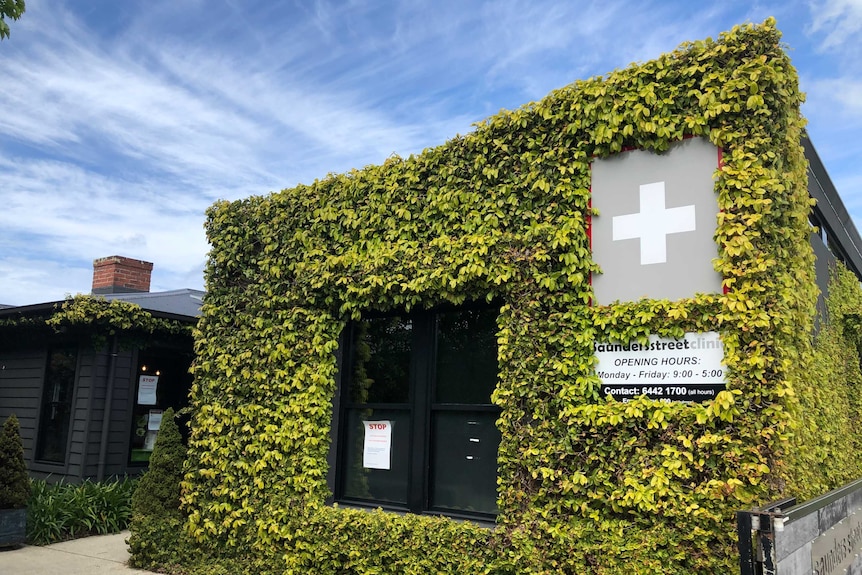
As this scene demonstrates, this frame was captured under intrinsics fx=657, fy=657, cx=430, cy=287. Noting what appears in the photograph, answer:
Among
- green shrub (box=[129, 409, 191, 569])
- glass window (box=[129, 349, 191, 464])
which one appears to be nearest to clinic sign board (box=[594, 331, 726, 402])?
green shrub (box=[129, 409, 191, 569])

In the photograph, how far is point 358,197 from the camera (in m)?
7.04

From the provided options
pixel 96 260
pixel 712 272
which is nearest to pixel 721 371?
pixel 712 272

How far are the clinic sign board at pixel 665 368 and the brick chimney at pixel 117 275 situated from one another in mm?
13127

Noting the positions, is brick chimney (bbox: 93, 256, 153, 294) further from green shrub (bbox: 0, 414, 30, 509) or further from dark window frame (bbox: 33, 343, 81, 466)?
green shrub (bbox: 0, 414, 30, 509)

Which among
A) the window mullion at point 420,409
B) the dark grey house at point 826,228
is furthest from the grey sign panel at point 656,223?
the dark grey house at point 826,228

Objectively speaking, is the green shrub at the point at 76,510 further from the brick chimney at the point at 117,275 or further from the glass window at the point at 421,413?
the brick chimney at the point at 117,275

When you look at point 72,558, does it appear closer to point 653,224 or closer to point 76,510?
point 76,510

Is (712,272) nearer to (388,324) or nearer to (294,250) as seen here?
(388,324)

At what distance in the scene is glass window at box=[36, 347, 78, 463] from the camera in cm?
1123

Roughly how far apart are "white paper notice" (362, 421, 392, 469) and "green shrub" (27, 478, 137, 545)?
5096mm

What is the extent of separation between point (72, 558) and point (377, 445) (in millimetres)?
4417

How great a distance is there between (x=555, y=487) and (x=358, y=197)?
3574 mm

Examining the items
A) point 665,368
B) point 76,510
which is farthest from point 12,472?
point 665,368

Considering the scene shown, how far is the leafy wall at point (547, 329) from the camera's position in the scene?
15.5ft
